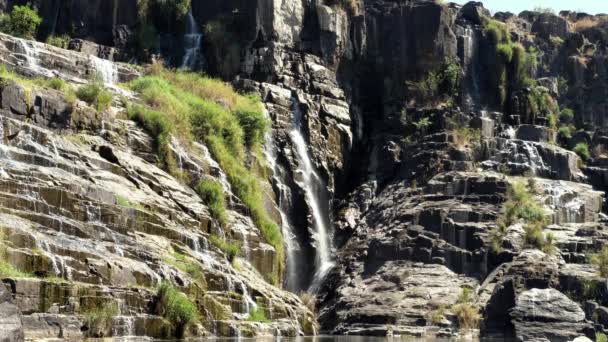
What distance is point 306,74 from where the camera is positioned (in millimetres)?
71750

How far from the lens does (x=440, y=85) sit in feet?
249

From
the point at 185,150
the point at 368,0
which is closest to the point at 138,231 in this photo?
the point at 185,150

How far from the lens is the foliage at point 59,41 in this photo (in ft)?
224

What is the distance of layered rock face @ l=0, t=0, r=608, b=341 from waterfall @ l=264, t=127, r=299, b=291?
0.50ft

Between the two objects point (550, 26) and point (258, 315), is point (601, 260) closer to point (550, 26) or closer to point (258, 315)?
point (258, 315)

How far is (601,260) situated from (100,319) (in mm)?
34386

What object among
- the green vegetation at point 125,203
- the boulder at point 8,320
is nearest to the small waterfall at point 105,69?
the green vegetation at point 125,203

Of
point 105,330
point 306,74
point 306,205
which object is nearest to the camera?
point 105,330

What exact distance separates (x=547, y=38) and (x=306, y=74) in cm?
2771

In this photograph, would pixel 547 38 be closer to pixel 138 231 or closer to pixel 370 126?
pixel 370 126

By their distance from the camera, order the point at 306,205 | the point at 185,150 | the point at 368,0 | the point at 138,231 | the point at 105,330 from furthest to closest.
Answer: the point at 368,0
the point at 306,205
the point at 185,150
the point at 138,231
the point at 105,330

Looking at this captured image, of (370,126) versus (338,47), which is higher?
(338,47)

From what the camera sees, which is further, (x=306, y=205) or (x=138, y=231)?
(x=306, y=205)

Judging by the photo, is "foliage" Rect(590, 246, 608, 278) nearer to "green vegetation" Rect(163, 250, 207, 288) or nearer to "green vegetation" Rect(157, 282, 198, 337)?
"green vegetation" Rect(163, 250, 207, 288)
